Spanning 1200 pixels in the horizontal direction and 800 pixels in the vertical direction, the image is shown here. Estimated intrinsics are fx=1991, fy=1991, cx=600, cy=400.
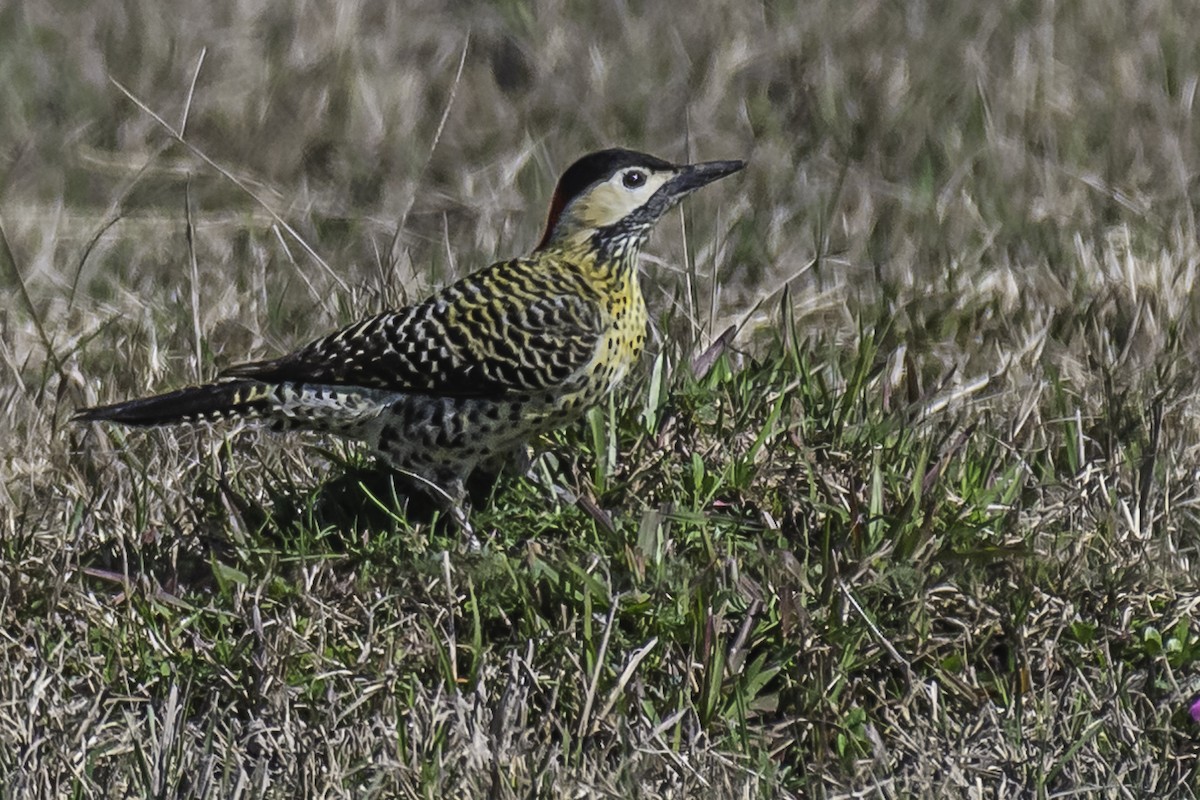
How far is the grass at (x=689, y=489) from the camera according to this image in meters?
4.10

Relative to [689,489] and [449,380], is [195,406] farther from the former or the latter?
[689,489]

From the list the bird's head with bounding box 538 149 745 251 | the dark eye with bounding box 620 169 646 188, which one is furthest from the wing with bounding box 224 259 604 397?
the dark eye with bounding box 620 169 646 188

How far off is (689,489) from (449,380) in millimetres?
666

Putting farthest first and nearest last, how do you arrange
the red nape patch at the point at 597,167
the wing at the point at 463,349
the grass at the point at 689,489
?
1. the red nape patch at the point at 597,167
2. the wing at the point at 463,349
3. the grass at the point at 689,489

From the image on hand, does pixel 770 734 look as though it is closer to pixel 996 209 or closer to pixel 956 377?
pixel 956 377

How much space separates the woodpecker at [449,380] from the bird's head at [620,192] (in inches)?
7.2

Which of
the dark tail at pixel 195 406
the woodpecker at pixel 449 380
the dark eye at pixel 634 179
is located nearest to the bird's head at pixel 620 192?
the dark eye at pixel 634 179

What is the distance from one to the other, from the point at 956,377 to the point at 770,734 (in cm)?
193

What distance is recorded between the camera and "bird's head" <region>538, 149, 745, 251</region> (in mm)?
5238

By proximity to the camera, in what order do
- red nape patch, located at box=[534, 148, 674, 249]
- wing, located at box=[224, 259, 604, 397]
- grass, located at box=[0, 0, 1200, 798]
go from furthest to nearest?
red nape patch, located at box=[534, 148, 674, 249] < wing, located at box=[224, 259, 604, 397] < grass, located at box=[0, 0, 1200, 798]

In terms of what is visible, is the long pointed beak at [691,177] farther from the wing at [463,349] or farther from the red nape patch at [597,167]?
the wing at [463,349]

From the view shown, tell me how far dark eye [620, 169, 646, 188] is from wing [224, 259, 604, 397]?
37cm

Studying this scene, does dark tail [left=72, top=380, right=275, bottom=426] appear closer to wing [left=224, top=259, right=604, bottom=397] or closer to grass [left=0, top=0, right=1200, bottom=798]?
wing [left=224, top=259, right=604, bottom=397]

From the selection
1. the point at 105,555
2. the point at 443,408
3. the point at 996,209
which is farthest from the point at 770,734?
the point at 996,209
